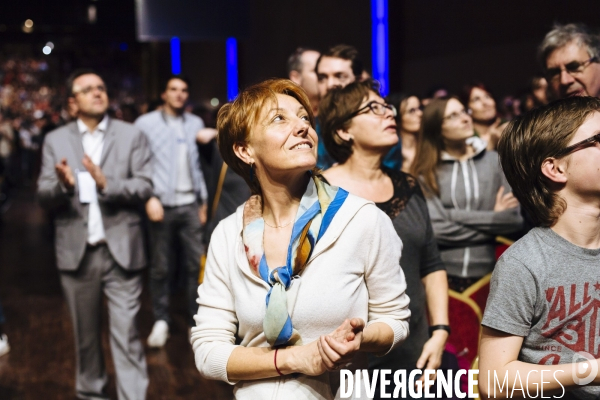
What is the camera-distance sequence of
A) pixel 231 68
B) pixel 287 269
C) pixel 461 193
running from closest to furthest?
1. pixel 287 269
2. pixel 461 193
3. pixel 231 68

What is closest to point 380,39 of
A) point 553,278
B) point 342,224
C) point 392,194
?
point 392,194

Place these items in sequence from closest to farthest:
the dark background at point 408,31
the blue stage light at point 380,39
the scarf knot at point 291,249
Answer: the scarf knot at point 291,249 → the dark background at point 408,31 → the blue stage light at point 380,39

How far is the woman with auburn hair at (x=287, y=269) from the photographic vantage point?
1712mm

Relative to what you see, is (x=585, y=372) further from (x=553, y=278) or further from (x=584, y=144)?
Answer: (x=584, y=144)

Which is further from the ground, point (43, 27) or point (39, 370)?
point (43, 27)

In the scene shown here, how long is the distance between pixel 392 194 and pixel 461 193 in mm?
971

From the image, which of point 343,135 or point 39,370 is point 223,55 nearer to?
point 39,370

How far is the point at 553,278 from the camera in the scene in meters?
1.54

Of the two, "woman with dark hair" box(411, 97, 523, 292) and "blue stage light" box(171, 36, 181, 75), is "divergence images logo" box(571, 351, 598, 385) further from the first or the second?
"blue stage light" box(171, 36, 181, 75)

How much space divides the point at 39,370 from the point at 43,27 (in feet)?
43.0

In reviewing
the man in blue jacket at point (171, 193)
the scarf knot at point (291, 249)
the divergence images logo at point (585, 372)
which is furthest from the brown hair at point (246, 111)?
the man in blue jacket at point (171, 193)

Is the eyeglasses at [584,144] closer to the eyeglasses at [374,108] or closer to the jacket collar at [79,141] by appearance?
the eyeglasses at [374,108]

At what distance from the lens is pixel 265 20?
9867 millimetres

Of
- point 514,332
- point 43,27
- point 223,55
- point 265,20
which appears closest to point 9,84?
point 43,27
